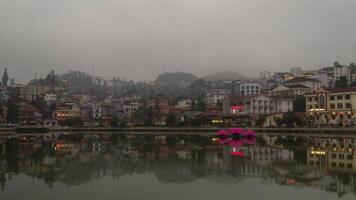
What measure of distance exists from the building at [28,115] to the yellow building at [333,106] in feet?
169

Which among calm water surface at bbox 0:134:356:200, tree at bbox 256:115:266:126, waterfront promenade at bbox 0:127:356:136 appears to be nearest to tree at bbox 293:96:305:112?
tree at bbox 256:115:266:126

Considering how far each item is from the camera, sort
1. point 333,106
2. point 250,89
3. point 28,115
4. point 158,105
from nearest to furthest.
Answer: point 333,106 → point 28,115 → point 158,105 → point 250,89

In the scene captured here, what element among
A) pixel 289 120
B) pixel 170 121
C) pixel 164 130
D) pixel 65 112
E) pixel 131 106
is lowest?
pixel 164 130

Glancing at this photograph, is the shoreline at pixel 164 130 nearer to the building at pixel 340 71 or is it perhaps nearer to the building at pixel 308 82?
the building at pixel 308 82

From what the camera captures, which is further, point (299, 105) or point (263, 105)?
point (299, 105)

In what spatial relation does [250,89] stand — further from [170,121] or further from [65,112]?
[65,112]

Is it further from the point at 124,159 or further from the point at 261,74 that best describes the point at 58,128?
the point at 261,74

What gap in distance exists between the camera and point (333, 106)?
212ft

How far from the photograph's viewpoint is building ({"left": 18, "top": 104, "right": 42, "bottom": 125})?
84750 mm

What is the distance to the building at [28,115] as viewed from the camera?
84750 millimetres

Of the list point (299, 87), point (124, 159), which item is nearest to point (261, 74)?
point (299, 87)

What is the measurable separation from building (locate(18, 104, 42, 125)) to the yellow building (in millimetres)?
51660

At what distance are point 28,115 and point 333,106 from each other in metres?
57.7

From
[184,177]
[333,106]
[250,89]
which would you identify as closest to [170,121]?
[333,106]
